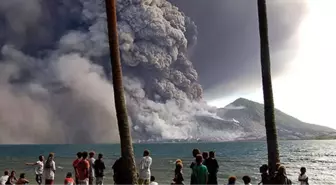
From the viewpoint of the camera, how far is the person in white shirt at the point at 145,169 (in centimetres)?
1528

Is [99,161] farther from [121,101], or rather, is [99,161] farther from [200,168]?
[200,168]

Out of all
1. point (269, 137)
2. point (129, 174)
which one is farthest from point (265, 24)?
point (129, 174)

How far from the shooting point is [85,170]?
14.8m

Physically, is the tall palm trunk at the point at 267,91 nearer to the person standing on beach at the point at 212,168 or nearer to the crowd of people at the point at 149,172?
the crowd of people at the point at 149,172

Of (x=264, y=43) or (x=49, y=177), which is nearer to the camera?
(x=264, y=43)

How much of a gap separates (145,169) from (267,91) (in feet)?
18.1

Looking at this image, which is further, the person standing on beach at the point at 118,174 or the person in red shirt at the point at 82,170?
the person in red shirt at the point at 82,170

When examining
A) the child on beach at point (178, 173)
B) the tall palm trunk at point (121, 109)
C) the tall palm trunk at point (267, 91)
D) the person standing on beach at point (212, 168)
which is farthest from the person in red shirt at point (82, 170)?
the tall palm trunk at point (267, 91)

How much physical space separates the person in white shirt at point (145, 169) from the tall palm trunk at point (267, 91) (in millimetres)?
4734

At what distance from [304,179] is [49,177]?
1085 centimetres

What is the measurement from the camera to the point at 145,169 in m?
15.4

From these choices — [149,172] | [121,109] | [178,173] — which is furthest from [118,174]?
[149,172]

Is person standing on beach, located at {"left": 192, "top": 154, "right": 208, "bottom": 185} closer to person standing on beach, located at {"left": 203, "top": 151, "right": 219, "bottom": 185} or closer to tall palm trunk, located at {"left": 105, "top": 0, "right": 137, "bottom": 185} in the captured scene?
person standing on beach, located at {"left": 203, "top": 151, "right": 219, "bottom": 185}

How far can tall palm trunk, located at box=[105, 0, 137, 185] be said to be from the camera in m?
12.7
